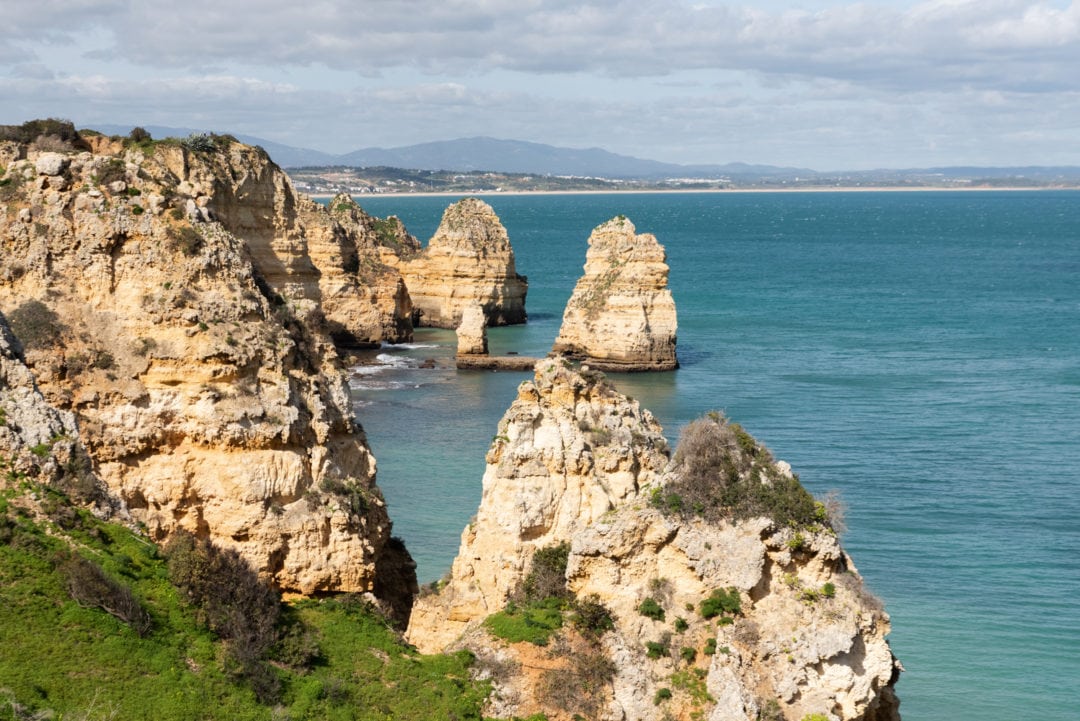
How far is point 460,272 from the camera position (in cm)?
9162

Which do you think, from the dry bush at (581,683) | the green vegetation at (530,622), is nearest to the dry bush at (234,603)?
the green vegetation at (530,622)

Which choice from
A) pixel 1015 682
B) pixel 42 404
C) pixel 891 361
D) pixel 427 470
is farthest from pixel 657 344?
pixel 42 404

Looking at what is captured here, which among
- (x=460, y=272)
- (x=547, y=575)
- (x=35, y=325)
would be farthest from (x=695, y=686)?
(x=460, y=272)

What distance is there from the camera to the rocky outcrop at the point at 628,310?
73812 mm

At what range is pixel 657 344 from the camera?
74.2m

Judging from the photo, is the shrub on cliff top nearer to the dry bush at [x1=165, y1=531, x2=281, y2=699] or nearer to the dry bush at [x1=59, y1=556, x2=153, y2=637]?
the dry bush at [x1=165, y1=531, x2=281, y2=699]

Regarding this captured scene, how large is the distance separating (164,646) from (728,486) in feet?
28.9

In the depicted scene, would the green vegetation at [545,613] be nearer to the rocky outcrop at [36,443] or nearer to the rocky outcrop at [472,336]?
the rocky outcrop at [36,443]

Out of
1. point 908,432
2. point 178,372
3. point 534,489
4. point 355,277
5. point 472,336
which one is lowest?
point 908,432

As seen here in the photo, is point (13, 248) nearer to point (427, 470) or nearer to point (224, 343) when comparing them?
point (224, 343)

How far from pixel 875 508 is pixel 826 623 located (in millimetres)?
25951

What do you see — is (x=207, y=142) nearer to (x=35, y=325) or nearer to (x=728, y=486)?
(x=35, y=325)

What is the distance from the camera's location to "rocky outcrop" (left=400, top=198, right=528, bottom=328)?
91188mm

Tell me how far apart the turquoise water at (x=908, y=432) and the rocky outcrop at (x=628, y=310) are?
2.20 m
